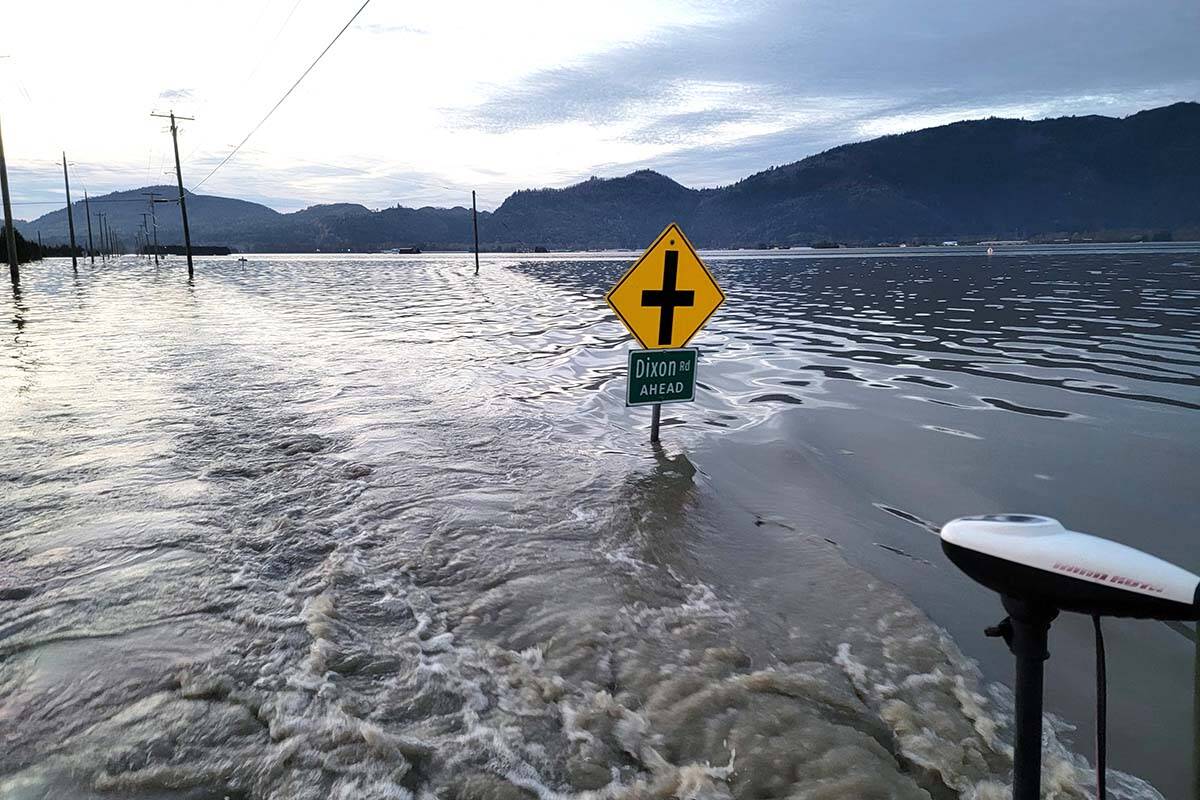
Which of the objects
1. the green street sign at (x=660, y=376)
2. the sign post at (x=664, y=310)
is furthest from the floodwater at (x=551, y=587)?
the sign post at (x=664, y=310)

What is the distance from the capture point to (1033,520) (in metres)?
1.31

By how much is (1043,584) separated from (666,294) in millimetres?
5295

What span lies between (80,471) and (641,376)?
4.84 m

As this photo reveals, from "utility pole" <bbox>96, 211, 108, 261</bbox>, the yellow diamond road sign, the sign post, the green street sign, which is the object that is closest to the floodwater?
the green street sign

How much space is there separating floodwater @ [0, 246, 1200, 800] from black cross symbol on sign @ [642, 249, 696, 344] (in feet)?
4.22

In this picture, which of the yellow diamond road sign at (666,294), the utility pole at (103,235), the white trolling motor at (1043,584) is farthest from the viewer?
the utility pole at (103,235)

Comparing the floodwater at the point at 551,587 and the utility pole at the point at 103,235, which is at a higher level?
the utility pole at the point at 103,235

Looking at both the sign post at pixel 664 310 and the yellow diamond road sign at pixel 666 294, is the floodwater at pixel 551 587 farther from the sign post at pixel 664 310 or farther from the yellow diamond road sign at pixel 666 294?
the yellow diamond road sign at pixel 666 294

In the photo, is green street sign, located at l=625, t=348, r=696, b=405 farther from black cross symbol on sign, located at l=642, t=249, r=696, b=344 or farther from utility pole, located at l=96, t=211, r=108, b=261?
utility pole, located at l=96, t=211, r=108, b=261

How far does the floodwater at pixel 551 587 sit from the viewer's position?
2510 mm

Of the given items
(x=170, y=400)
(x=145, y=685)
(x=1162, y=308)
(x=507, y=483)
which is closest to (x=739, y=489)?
(x=507, y=483)

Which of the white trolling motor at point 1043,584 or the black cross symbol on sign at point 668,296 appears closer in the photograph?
the white trolling motor at point 1043,584

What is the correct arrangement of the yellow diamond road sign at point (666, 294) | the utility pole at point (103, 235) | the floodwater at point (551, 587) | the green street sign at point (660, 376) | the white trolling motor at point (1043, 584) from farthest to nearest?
the utility pole at point (103, 235) < the green street sign at point (660, 376) < the yellow diamond road sign at point (666, 294) < the floodwater at point (551, 587) < the white trolling motor at point (1043, 584)

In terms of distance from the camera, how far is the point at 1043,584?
4.11 ft
